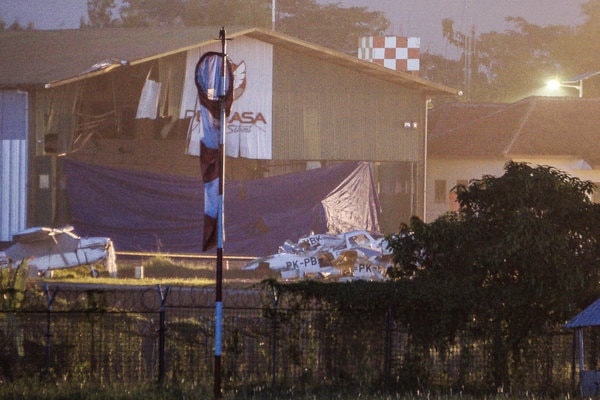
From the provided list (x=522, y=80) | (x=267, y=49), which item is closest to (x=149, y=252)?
(x=267, y=49)

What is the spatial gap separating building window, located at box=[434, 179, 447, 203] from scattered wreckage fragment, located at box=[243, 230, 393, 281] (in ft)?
53.4

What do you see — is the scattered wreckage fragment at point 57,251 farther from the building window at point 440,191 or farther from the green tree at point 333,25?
the green tree at point 333,25

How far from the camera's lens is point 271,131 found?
37.2 m

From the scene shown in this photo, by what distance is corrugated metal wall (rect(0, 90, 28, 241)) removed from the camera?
3497 cm

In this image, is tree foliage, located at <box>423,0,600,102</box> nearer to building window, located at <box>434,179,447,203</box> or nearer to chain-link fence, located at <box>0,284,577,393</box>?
building window, located at <box>434,179,447,203</box>

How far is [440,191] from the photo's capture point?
46.5 m

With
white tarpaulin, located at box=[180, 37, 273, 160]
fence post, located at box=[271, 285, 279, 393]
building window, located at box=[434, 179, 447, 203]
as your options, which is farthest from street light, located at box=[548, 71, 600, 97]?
fence post, located at box=[271, 285, 279, 393]

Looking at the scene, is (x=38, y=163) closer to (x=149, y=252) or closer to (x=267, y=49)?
(x=149, y=252)

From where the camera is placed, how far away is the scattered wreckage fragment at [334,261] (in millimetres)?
29125

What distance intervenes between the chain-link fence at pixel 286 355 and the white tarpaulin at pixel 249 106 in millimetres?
21441

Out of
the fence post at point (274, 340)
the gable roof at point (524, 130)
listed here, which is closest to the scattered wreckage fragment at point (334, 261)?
the fence post at point (274, 340)

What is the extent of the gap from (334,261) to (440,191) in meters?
17.8

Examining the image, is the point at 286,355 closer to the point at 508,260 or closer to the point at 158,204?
the point at 508,260

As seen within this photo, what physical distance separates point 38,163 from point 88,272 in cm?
714
